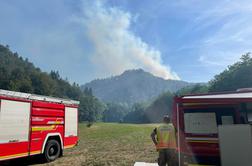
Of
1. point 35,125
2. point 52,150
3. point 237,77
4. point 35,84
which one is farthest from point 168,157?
point 35,84

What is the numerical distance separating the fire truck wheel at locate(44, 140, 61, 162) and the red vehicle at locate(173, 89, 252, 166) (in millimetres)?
6976

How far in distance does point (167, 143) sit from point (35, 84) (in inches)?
3799

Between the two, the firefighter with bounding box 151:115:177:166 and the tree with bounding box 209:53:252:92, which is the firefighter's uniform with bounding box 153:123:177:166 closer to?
the firefighter with bounding box 151:115:177:166

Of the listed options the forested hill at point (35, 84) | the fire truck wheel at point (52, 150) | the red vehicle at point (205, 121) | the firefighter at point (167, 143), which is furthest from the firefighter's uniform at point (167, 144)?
the forested hill at point (35, 84)

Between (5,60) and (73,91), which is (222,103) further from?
(5,60)

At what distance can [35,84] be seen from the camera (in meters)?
96.8

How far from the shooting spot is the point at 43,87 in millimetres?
93125

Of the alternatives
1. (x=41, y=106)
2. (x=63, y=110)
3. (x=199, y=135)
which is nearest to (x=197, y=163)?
(x=199, y=135)

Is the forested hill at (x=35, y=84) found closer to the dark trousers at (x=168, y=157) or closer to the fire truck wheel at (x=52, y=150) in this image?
the fire truck wheel at (x=52, y=150)

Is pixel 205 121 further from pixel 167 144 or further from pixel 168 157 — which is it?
pixel 168 157

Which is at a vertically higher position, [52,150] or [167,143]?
[167,143]

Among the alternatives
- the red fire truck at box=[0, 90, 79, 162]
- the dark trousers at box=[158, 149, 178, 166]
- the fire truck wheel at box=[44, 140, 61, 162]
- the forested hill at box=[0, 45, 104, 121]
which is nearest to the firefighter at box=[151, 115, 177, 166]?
the dark trousers at box=[158, 149, 178, 166]

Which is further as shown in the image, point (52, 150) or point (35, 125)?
point (52, 150)

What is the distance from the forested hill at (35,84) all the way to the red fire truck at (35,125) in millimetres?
70199
